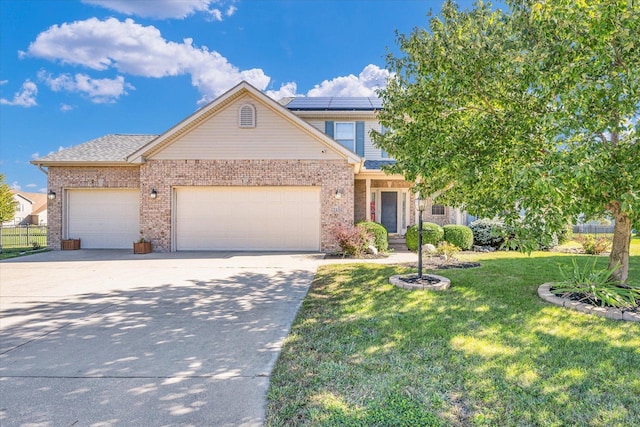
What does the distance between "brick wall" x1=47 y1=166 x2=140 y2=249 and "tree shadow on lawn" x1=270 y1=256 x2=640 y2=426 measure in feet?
35.5

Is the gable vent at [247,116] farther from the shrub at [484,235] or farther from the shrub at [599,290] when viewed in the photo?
the shrub at [599,290]

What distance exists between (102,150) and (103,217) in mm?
2991

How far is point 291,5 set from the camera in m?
13.0

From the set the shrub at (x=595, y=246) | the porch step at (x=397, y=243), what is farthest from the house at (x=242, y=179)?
the shrub at (x=595, y=246)

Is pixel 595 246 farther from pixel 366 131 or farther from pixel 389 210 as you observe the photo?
pixel 366 131

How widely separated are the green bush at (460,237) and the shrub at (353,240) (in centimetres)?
339

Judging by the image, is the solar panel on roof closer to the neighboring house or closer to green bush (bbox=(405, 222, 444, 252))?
green bush (bbox=(405, 222, 444, 252))

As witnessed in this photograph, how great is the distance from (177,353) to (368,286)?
12.7ft

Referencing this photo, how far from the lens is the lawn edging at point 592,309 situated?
14.5ft

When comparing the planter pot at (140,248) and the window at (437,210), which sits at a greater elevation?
the window at (437,210)

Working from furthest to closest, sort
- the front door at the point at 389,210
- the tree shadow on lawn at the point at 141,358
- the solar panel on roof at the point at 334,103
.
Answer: the front door at the point at 389,210 → the solar panel on roof at the point at 334,103 → the tree shadow on lawn at the point at 141,358

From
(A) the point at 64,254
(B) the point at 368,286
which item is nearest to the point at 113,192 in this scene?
(A) the point at 64,254

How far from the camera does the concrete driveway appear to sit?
255cm

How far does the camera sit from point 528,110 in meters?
4.93
